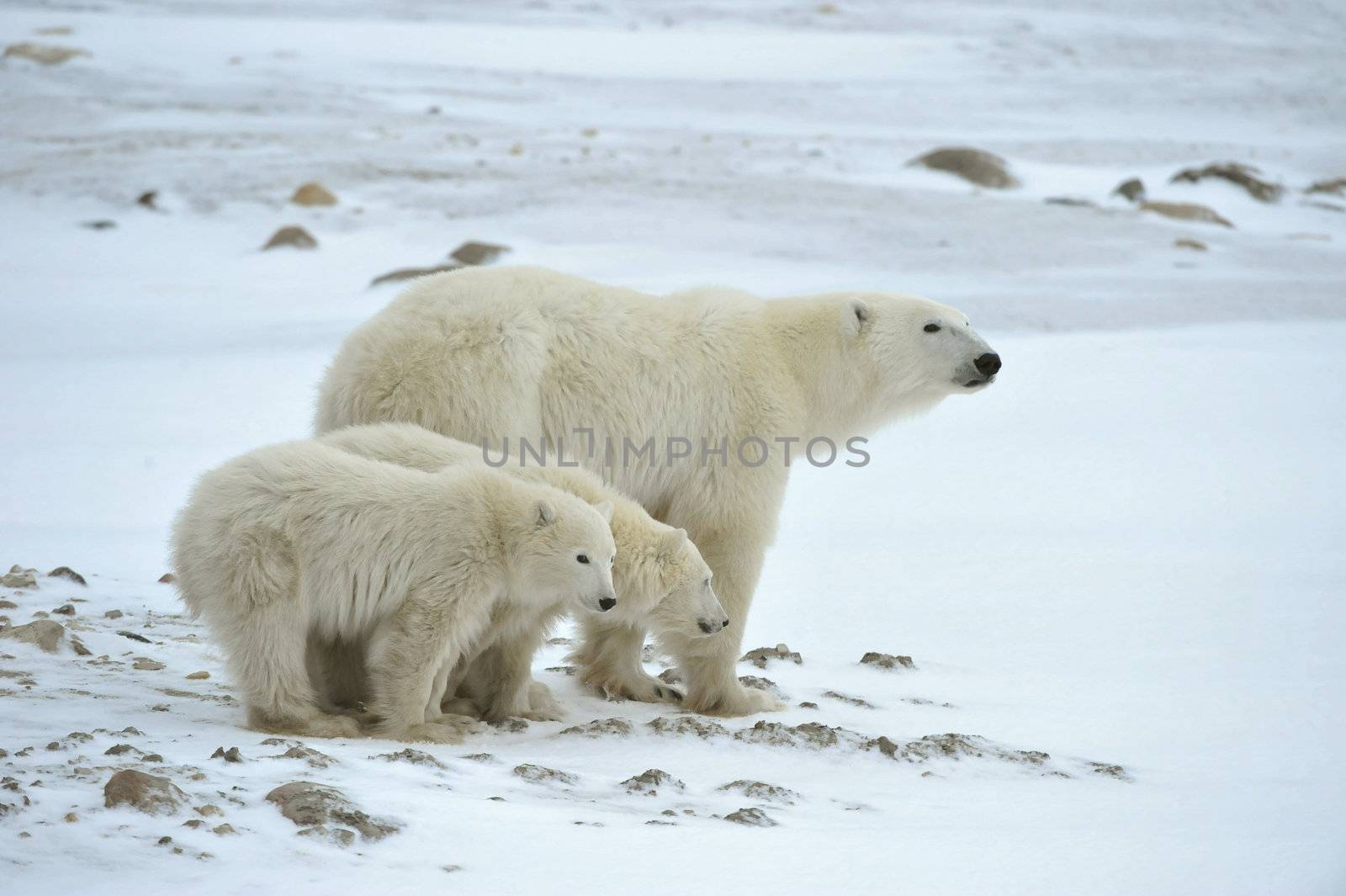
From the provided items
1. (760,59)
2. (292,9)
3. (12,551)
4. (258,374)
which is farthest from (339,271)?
(292,9)

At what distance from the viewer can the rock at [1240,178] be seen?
18.6 meters

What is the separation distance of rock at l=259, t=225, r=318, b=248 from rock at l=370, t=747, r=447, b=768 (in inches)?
468

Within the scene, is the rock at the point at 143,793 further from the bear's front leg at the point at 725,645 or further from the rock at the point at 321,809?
the bear's front leg at the point at 725,645

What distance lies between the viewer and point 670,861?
10.5 feet

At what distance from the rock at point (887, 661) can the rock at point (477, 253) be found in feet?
28.5

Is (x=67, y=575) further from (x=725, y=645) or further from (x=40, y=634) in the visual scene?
(x=725, y=645)

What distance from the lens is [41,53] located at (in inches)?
939

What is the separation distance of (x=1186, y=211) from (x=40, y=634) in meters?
15.4

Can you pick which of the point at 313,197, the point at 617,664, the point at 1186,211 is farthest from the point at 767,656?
the point at 1186,211

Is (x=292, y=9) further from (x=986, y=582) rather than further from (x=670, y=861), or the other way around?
(x=670, y=861)

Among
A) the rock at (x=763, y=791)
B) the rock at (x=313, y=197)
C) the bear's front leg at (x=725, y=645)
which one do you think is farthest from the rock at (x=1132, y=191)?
the rock at (x=763, y=791)

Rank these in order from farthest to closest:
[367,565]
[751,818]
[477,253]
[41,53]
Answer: [41,53], [477,253], [367,565], [751,818]

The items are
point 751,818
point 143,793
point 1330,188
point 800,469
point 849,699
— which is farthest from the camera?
point 1330,188

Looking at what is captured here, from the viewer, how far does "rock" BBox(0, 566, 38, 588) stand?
581 centimetres
